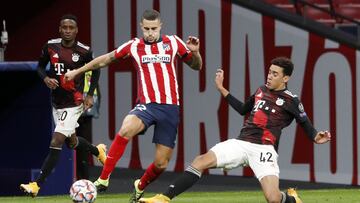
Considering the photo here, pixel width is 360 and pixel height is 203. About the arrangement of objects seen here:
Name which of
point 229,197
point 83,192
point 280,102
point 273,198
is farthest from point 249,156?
point 229,197

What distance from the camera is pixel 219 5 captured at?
17.9m

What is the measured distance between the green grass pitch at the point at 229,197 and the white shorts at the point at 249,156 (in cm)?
227

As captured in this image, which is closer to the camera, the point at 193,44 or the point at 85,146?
the point at 193,44

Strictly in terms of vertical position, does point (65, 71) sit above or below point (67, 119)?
above

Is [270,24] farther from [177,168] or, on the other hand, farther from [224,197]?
[224,197]

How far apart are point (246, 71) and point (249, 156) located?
6.42 meters

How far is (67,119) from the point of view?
1373 centimetres

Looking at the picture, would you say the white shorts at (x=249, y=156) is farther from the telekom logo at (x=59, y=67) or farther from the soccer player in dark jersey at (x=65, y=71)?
the telekom logo at (x=59, y=67)

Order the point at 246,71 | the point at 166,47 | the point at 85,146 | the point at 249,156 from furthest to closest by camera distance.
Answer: the point at 246,71 < the point at 85,146 < the point at 166,47 < the point at 249,156

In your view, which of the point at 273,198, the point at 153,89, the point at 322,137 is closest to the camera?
the point at 322,137

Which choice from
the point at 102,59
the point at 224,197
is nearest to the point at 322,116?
the point at 224,197

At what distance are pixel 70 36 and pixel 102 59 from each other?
6.36 ft

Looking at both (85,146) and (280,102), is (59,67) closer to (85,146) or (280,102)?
(85,146)

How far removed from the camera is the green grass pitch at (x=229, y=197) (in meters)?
13.8
